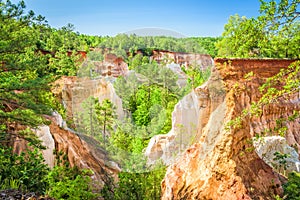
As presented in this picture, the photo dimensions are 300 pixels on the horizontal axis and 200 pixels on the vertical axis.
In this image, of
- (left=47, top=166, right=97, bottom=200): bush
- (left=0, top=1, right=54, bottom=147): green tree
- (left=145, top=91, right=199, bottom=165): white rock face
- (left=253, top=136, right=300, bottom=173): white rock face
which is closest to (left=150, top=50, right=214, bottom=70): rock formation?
(left=145, top=91, right=199, bottom=165): white rock face

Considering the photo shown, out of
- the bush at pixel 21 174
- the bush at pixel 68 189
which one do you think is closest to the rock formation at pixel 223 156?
the bush at pixel 68 189

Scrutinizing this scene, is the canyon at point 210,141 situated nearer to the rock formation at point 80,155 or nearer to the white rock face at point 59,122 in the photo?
the rock formation at point 80,155

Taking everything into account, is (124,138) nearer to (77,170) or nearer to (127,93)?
(127,93)

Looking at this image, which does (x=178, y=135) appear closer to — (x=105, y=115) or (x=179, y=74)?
(x=179, y=74)

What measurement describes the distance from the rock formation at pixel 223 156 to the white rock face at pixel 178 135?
0.26m

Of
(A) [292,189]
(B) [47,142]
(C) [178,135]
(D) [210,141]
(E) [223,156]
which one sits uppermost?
(C) [178,135]

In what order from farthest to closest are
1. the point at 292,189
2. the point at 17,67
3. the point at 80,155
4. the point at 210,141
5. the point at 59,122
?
the point at 59,122 < the point at 80,155 < the point at 210,141 < the point at 292,189 < the point at 17,67

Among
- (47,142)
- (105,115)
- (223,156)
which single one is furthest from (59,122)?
(223,156)

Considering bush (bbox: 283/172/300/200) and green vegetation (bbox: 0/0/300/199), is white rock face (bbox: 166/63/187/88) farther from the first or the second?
bush (bbox: 283/172/300/200)

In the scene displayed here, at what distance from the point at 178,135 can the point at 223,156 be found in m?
0.83

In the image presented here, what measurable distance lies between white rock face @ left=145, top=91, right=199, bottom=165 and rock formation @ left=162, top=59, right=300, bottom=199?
26cm

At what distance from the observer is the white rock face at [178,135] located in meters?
4.97

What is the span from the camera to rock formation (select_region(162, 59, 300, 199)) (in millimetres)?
5125

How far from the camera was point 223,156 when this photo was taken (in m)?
5.17
